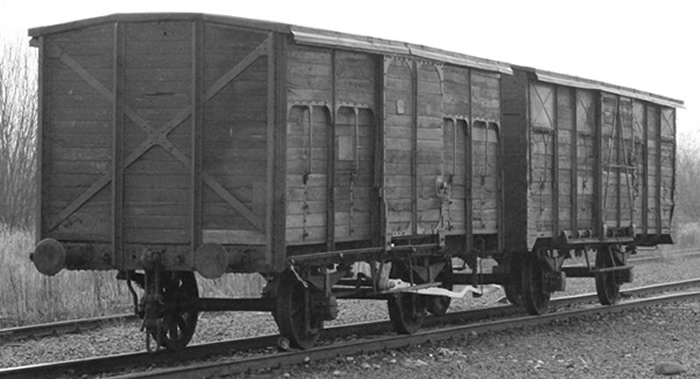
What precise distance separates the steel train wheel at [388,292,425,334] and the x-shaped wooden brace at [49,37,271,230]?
314 cm

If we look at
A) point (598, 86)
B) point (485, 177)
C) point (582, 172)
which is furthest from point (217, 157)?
point (598, 86)

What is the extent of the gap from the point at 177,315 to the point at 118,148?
2.00 meters

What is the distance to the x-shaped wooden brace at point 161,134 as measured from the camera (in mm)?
9953

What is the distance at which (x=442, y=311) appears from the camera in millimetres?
14453

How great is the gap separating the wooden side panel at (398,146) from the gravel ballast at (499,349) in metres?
1.55

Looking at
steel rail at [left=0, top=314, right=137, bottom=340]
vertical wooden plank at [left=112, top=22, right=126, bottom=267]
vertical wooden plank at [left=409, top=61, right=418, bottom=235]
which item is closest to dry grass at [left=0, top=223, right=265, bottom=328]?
steel rail at [left=0, top=314, right=137, bottom=340]

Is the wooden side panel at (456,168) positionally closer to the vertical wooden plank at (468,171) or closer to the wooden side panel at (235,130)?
the vertical wooden plank at (468,171)

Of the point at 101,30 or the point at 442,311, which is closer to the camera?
the point at 101,30

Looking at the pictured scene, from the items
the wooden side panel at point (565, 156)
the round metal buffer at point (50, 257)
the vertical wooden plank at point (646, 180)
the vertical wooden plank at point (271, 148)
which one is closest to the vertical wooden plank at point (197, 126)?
the vertical wooden plank at point (271, 148)

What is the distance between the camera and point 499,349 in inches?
466

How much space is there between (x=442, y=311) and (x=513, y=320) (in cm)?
111

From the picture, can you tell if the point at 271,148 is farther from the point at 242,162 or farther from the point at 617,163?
the point at 617,163

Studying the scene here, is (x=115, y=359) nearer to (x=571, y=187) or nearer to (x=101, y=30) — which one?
(x=101, y=30)

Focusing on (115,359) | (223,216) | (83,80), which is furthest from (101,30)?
(115,359)
